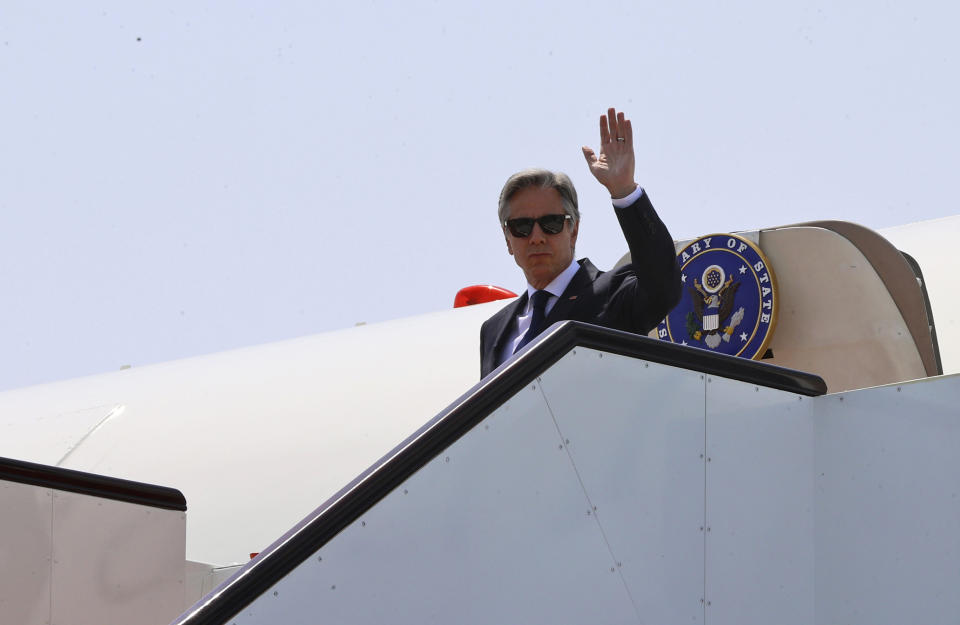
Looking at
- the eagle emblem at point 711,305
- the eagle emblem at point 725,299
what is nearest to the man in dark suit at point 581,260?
the eagle emblem at point 725,299

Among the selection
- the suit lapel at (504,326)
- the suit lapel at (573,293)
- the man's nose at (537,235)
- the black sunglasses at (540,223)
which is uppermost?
the black sunglasses at (540,223)

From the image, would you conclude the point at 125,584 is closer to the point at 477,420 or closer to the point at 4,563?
A: the point at 4,563

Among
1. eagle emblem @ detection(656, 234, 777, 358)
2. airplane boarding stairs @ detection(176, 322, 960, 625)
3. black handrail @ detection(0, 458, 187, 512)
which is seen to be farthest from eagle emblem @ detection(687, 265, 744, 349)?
black handrail @ detection(0, 458, 187, 512)

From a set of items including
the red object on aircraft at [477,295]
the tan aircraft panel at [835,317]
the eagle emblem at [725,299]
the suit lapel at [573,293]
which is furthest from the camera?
the red object on aircraft at [477,295]

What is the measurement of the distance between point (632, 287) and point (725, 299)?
51.4 inches

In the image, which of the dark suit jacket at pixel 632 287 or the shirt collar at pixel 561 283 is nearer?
the dark suit jacket at pixel 632 287

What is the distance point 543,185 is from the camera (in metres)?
3.68

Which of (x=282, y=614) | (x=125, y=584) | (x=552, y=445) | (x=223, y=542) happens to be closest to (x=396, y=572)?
(x=282, y=614)

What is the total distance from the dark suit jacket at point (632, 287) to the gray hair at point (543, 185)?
0.77 ft

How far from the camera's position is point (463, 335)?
6.68 meters

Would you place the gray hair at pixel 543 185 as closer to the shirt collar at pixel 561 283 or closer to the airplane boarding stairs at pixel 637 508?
the shirt collar at pixel 561 283

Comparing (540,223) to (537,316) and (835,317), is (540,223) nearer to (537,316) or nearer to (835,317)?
(537,316)

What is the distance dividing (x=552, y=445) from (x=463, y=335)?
12.0 feet

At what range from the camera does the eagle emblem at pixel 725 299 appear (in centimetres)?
464
